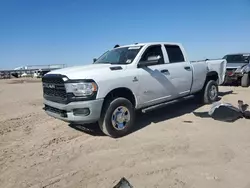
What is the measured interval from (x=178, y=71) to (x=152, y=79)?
115 cm

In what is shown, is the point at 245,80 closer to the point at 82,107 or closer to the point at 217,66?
the point at 217,66

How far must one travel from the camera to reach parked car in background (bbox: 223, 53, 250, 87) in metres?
13.1

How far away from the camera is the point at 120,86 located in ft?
17.1

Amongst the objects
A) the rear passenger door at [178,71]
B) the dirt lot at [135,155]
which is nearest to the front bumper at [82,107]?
the dirt lot at [135,155]

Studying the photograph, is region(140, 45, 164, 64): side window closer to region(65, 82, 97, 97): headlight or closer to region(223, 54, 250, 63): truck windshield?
region(65, 82, 97, 97): headlight

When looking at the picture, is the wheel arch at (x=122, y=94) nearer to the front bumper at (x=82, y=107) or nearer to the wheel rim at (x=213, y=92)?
the front bumper at (x=82, y=107)

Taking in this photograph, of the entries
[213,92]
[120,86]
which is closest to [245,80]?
[213,92]

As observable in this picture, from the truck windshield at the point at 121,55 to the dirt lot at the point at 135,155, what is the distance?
1.69 metres

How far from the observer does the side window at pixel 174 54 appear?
22.2 ft

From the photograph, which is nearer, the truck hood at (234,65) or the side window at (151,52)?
the side window at (151,52)

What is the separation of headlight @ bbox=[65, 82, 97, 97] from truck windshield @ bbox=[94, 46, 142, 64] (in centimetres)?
138

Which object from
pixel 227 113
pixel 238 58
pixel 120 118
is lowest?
pixel 227 113

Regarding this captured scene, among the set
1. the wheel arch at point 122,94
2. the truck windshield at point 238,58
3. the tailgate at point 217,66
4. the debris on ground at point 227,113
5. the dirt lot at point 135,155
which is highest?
the truck windshield at point 238,58

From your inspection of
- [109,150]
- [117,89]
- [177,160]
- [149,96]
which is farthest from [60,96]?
[177,160]
